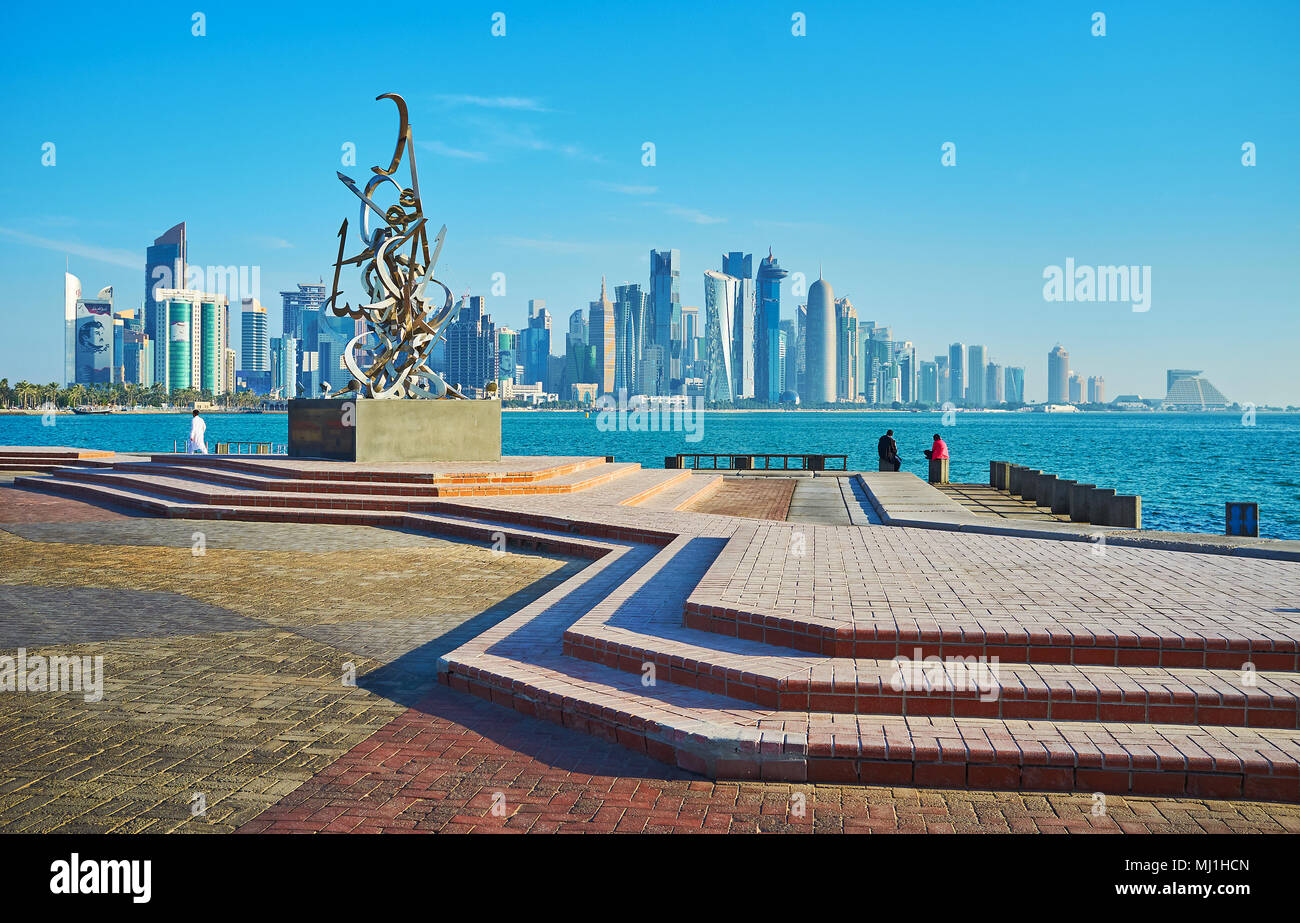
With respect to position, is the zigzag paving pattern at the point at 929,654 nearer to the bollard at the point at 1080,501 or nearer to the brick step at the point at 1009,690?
the brick step at the point at 1009,690

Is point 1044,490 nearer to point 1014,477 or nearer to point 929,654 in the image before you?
point 1014,477

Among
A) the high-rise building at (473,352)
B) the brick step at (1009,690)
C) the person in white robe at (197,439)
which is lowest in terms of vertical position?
the brick step at (1009,690)

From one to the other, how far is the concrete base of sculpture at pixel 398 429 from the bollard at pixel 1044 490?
11462mm

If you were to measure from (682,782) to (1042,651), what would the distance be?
259 centimetres

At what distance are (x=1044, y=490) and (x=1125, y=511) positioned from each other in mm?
4577

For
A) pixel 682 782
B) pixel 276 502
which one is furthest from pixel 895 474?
pixel 682 782

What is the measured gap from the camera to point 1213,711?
5555 millimetres

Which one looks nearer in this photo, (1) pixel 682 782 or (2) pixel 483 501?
(1) pixel 682 782

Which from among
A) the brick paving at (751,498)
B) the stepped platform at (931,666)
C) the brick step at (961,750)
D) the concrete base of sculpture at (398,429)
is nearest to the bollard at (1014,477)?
the brick paving at (751,498)

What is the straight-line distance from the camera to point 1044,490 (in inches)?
820

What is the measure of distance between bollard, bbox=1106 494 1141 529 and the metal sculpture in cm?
1322

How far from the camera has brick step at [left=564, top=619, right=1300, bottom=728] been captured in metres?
5.56

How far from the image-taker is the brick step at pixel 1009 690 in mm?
5559
